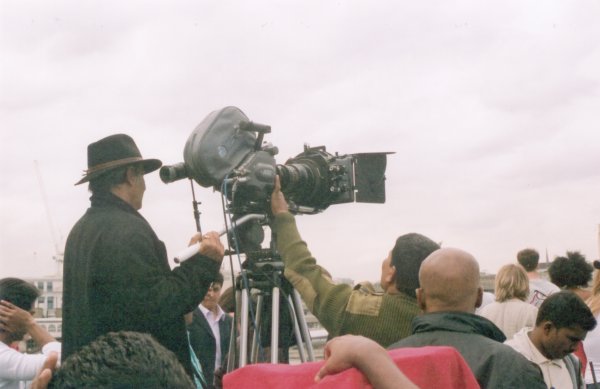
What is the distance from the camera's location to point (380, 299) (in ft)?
9.75

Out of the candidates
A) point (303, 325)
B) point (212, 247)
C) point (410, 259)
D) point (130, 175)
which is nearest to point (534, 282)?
point (303, 325)

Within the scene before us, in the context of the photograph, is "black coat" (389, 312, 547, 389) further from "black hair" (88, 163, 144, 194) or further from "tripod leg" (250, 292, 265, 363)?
"black hair" (88, 163, 144, 194)

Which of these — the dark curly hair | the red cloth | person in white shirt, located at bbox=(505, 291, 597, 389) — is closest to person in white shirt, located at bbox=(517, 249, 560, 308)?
the dark curly hair

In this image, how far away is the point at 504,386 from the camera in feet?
7.00

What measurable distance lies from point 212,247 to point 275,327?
503mm

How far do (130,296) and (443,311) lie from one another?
1.24 m

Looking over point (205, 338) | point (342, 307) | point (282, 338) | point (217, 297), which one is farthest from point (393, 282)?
point (217, 297)

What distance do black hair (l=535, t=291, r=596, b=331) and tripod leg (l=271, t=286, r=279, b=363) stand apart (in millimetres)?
1184

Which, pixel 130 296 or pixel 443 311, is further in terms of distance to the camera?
pixel 130 296

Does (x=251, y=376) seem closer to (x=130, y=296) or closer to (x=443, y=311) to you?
(x=443, y=311)

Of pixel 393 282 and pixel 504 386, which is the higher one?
pixel 393 282

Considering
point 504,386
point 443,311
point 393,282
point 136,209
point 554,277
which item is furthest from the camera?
point 554,277

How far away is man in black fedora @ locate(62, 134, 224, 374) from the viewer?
9.98 feet

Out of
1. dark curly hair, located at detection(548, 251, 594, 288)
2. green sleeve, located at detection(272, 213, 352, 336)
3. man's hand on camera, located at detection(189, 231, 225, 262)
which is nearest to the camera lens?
green sleeve, located at detection(272, 213, 352, 336)
